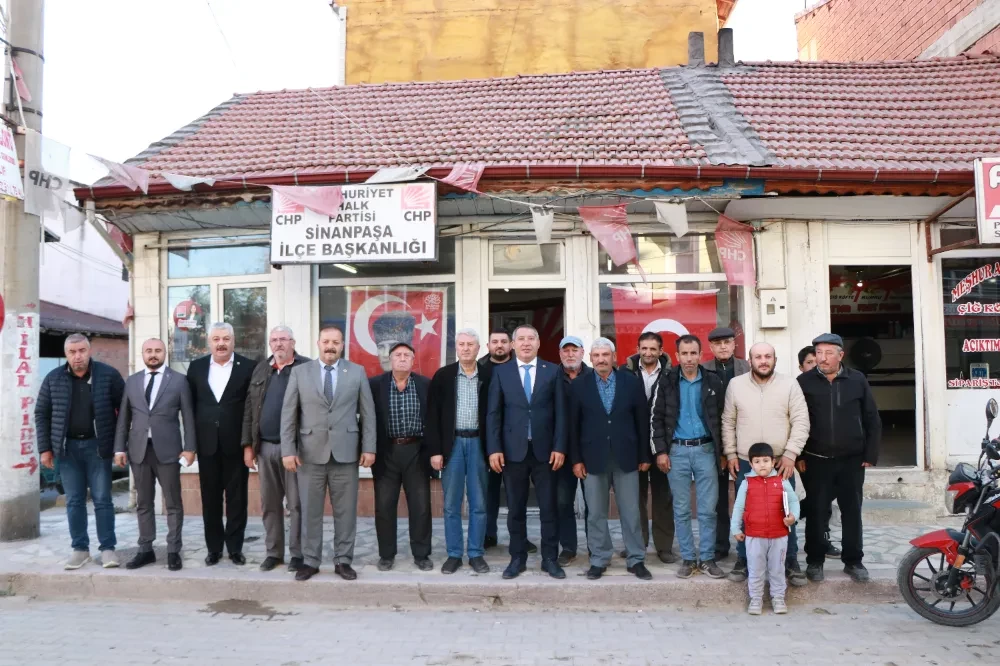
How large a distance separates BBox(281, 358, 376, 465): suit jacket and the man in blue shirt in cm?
232

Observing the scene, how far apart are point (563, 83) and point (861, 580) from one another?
729 cm

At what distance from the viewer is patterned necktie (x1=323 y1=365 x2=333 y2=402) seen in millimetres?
5543

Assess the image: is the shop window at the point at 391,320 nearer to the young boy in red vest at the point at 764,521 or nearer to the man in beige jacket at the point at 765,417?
the man in beige jacket at the point at 765,417

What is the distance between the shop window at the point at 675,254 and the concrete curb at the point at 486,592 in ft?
11.3

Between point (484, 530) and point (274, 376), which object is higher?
point (274, 376)

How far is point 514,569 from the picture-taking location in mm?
5406

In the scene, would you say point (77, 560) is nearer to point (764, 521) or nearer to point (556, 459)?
point (556, 459)

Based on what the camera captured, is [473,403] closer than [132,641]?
No

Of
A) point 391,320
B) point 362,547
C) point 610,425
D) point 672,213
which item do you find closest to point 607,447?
point 610,425

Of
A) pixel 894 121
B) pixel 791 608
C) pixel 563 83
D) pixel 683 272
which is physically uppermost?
pixel 563 83

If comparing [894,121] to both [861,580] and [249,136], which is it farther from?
[249,136]

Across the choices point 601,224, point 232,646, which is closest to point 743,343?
point 601,224

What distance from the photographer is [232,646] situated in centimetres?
445

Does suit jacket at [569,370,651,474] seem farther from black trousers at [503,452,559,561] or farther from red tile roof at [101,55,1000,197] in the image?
red tile roof at [101,55,1000,197]
